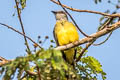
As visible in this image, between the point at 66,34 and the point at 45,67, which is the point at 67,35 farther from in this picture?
the point at 45,67

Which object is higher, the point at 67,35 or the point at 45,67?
the point at 67,35

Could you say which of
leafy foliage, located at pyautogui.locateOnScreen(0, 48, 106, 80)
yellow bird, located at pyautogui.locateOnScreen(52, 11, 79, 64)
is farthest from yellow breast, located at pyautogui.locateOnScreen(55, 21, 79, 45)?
leafy foliage, located at pyautogui.locateOnScreen(0, 48, 106, 80)

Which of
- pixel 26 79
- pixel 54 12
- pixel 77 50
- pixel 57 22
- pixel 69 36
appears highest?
pixel 54 12

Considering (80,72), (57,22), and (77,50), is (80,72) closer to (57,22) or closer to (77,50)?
(77,50)

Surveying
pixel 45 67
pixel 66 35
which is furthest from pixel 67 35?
pixel 45 67

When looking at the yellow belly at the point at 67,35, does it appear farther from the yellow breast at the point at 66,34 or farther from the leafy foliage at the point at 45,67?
the leafy foliage at the point at 45,67

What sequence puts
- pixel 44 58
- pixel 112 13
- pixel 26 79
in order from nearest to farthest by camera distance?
pixel 44 58, pixel 26 79, pixel 112 13

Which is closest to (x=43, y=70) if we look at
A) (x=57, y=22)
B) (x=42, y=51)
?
(x=42, y=51)

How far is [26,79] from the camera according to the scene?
4234 millimetres

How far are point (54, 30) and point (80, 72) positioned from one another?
57.3 inches

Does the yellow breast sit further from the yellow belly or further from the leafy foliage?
the leafy foliage

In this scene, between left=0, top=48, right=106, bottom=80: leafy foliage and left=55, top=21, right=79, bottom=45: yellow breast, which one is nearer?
left=0, top=48, right=106, bottom=80: leafy foliage

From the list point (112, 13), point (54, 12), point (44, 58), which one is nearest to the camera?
point (44, 58)

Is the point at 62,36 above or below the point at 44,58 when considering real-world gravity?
above
